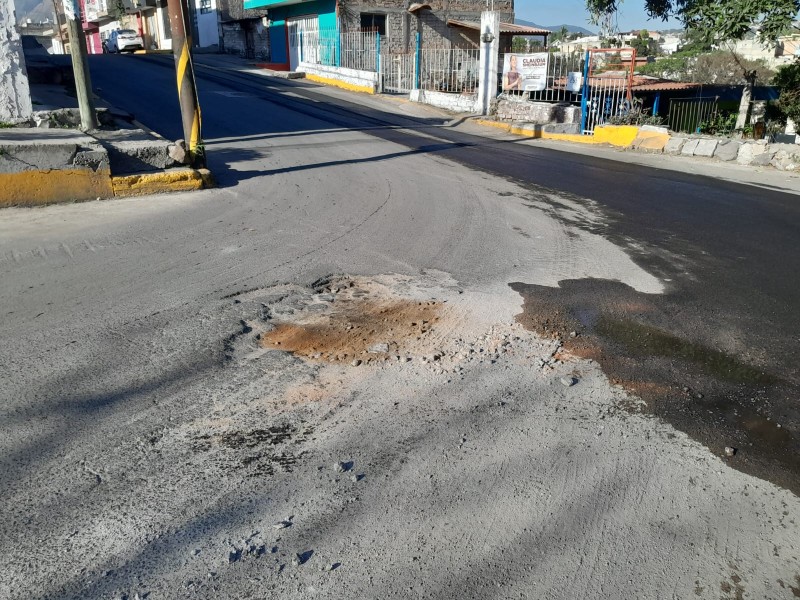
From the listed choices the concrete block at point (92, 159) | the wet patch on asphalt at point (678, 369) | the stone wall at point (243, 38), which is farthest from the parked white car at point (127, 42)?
the wet patch on asphalt at point (678, 369)

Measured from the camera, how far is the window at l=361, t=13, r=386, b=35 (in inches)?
1246

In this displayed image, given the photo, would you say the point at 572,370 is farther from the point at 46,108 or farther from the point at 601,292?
the point at 46,108

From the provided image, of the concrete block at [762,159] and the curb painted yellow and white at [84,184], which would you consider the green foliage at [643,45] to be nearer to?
the concrete block at [762,159]

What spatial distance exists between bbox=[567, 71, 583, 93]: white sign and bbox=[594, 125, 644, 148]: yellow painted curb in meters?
1.82

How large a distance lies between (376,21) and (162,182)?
88.2 ft

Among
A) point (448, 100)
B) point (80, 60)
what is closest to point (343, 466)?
point (80, 60)

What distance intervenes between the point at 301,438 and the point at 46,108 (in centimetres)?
987

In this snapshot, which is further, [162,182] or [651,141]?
[651,141]

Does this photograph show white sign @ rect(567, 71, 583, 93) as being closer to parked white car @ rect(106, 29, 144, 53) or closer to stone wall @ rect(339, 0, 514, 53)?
stone wall @ rect(339, 0, 514, 53)

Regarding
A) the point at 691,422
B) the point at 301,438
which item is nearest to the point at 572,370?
the point at 691,422

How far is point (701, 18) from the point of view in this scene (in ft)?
47.3

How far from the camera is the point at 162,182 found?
8430 millimetres

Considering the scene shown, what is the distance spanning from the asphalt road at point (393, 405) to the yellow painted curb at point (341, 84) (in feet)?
57.2

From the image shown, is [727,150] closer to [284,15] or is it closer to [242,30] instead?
[284,15]
